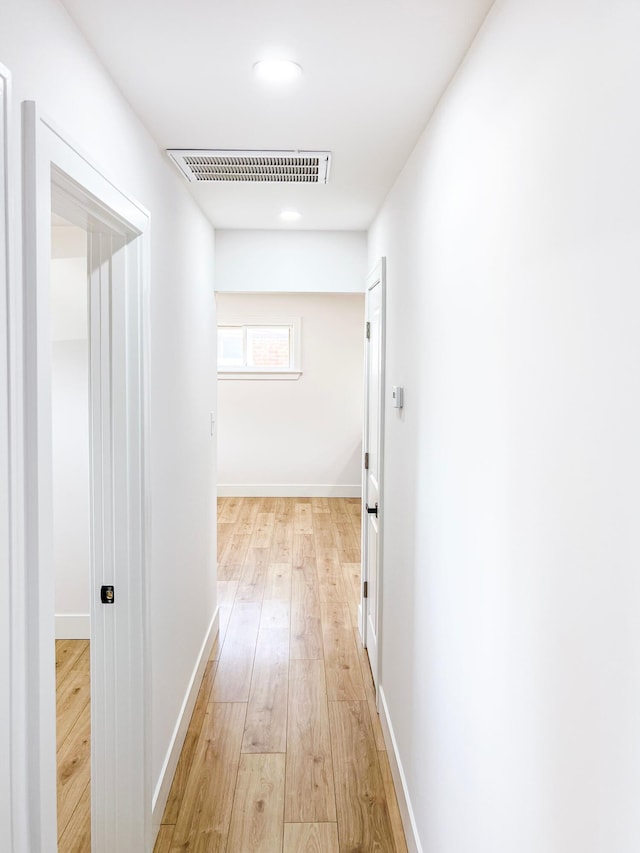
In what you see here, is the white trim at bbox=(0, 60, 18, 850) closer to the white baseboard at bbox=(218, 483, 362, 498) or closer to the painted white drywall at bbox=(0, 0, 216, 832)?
the painted white drywall at bbox=(0, 0, 216, 832)

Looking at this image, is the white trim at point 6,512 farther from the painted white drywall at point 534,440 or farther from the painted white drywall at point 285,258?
the painted white drywall at point 285,258

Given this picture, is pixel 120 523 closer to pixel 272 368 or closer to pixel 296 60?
pixel 296 60

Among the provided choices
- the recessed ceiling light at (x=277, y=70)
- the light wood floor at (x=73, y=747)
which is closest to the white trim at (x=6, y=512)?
the recessed ceiling light at (x=277, y=70)

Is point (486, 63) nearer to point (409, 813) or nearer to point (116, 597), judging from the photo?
point (116, 597)

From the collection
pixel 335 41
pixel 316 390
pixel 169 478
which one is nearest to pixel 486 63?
pixel 335 41

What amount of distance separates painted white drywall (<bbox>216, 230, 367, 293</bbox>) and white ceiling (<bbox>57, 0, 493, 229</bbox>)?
48.8 inches

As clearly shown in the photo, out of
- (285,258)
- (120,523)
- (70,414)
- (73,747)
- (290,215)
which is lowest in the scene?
(73,747)

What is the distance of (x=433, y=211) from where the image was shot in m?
1.95

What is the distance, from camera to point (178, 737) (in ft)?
8.84

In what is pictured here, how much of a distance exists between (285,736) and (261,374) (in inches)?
206

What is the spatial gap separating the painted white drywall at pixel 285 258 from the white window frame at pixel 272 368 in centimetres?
388

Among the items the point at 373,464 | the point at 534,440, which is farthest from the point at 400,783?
the point at 534,440

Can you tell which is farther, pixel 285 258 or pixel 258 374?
pixel 258 374

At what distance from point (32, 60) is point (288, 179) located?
5.07 feet
